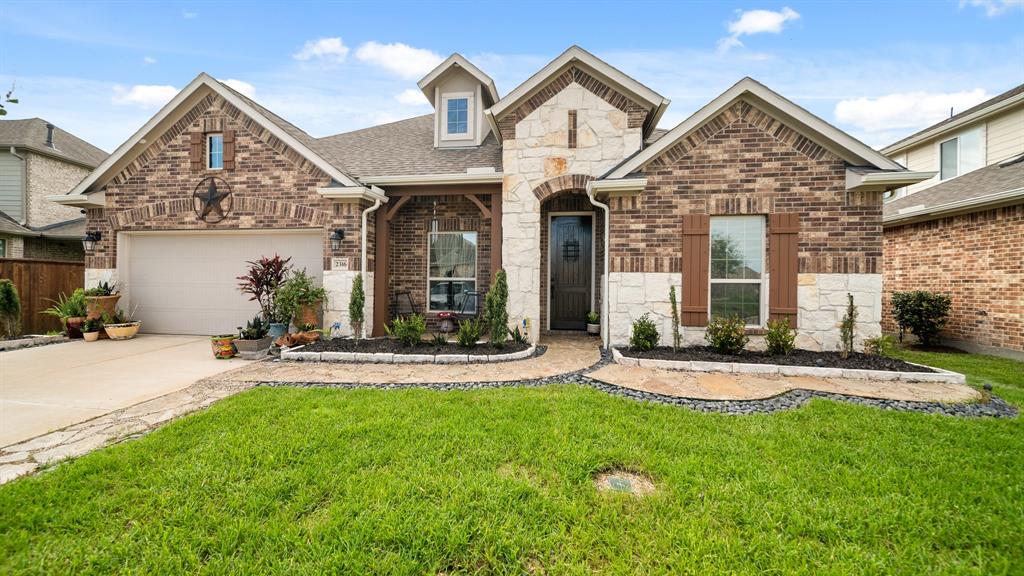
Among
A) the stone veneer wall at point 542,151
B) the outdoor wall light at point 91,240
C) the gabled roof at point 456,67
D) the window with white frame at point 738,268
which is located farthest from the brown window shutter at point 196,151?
the window with white frame at point 738,268

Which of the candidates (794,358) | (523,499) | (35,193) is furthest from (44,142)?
(794,358)

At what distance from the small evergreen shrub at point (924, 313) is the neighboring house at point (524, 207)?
351 centimetres

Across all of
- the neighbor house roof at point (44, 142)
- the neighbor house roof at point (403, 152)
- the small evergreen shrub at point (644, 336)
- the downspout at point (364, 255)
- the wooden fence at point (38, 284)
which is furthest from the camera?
the neighbor house roof at point (44, 142)

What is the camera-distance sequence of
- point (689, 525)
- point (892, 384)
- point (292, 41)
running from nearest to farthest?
1. point (689, 525)
2. point (892, 384)
3. point (292, 41)

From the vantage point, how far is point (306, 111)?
46.9ft

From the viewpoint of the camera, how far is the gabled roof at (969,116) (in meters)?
9.33

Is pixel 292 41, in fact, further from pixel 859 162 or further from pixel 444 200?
pixel 859 162

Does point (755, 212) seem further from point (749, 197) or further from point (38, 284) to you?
point (38, 284)

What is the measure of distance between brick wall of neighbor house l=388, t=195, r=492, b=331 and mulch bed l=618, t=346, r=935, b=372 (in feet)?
12.8

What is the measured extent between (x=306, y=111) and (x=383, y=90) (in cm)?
419

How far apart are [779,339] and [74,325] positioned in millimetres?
13598

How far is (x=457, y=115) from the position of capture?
31.1 ft

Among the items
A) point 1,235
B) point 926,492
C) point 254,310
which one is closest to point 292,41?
point 254,310

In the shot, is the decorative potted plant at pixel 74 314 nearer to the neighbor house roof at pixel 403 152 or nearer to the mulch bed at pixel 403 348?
the mulch bed at pixel 403 348
